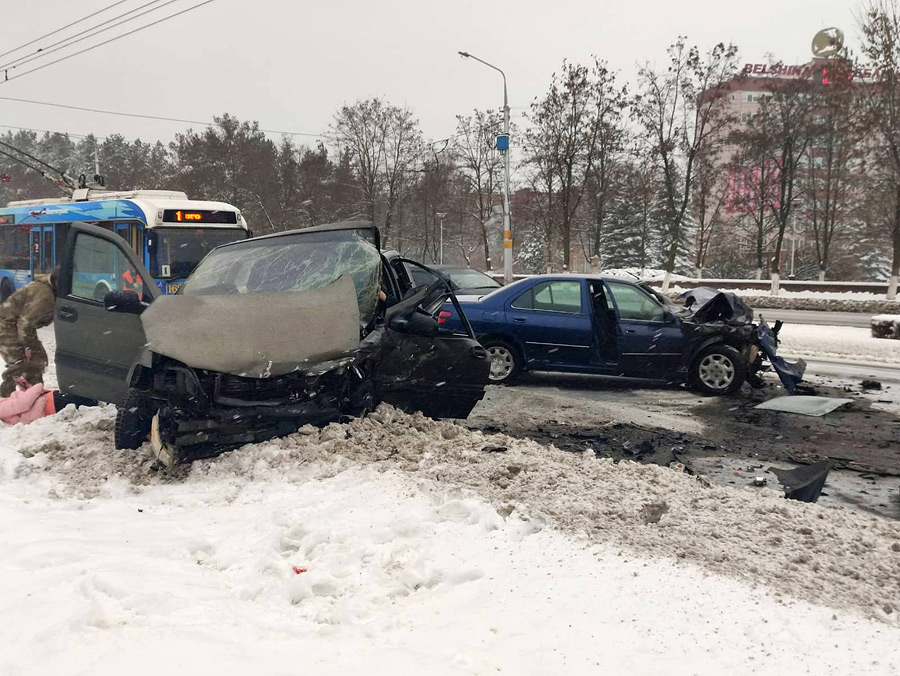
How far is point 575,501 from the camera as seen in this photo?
415 cm

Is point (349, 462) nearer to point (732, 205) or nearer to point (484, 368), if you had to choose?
point (484, 368)

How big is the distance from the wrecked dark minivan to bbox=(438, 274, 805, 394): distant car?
2924 mm

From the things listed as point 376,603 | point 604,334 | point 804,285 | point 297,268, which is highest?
point 804,285

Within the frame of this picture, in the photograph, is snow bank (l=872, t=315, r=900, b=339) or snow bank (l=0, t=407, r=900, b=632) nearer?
snow bank (l=0, t=407, r=900, b=632)

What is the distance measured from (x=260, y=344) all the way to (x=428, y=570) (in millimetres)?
2089

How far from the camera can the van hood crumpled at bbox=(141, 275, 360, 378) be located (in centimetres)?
479

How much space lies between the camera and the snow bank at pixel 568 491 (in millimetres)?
3400

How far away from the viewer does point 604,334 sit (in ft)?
30.1

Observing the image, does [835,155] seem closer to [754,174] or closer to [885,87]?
[754,174]

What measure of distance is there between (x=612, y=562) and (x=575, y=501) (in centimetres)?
67

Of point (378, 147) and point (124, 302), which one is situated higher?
point (378, 147)

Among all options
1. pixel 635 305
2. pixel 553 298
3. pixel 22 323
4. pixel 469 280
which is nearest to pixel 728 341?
pixel 635 305

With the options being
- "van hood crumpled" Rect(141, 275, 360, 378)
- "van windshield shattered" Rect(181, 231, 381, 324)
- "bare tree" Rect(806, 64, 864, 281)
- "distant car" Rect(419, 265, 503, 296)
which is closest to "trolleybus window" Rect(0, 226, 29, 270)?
"distant car" Rect(419, 265, 503, 296)

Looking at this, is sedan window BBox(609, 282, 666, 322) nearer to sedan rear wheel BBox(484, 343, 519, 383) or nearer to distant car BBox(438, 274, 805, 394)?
distant car BBox(438, 274, 805, 394)
